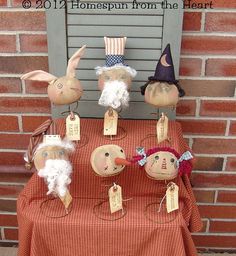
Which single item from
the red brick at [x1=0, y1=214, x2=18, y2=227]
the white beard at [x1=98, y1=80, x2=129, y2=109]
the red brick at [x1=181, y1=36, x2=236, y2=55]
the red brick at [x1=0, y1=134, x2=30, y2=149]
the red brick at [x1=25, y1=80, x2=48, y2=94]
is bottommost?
the red brick at [x1=0, y1=214, x2=18, y2=227]

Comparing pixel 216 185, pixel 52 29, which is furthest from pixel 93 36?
pixel 216 185

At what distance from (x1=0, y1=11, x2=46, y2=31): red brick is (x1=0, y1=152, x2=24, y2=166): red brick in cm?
50

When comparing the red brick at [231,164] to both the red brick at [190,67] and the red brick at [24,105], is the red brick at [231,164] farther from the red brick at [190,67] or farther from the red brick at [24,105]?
the red brick at [24,105]

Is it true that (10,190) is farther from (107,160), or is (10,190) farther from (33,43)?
(107,160)

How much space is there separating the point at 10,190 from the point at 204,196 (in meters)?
0.80

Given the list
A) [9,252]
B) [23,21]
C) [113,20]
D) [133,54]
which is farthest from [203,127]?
[9,252]

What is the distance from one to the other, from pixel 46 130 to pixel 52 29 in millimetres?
352

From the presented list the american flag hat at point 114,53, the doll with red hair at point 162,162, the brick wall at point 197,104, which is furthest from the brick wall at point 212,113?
the doll with red hair at point 162,162

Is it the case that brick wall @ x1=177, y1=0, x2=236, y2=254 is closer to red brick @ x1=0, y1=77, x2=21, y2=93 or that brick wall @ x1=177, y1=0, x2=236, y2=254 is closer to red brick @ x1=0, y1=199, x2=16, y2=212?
red brick @ x1=0, y1=77, x2=21, y2=93

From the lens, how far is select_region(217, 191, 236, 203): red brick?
1.70 metres

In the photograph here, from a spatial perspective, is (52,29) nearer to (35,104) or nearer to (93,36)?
(93,36)

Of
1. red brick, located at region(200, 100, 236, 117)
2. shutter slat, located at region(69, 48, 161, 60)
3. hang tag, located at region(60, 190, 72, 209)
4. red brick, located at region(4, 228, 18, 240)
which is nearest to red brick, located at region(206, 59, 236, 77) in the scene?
red brick, located at region(200, 100, 236, 117)

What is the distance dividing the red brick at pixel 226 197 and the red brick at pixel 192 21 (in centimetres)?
68

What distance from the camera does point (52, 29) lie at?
4.50ft
